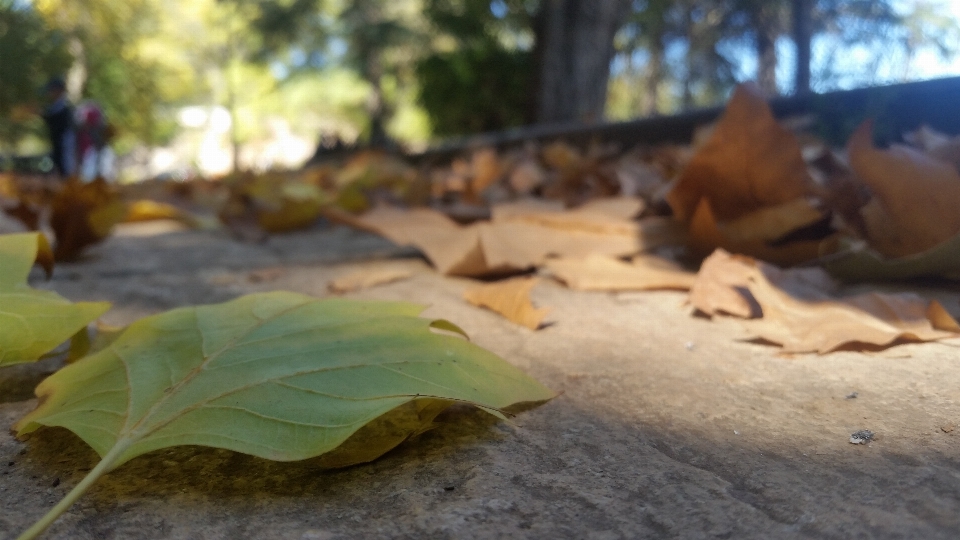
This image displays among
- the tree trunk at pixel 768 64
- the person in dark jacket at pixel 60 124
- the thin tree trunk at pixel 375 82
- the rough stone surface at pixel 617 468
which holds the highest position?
the thin tree trunk at pixel 375 82

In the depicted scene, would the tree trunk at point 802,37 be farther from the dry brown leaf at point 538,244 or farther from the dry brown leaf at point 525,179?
the dry brown leaf at point 538,244

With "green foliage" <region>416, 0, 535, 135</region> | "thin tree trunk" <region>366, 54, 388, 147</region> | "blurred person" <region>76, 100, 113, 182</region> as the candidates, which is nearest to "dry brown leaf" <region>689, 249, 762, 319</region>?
"blurred person" <region>76, 100, 113, 182</region>

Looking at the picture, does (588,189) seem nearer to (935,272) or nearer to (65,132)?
(935,272)

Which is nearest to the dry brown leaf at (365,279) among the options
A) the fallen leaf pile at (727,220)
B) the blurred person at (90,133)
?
the fallen leaf pile at (727,220)

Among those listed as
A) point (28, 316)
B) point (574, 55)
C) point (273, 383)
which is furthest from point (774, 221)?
point (574, 55)

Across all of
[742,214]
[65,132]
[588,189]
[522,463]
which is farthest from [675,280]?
[65,132]

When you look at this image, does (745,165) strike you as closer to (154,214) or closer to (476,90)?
(154,214)
